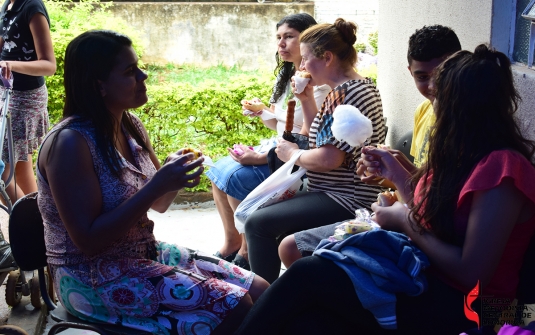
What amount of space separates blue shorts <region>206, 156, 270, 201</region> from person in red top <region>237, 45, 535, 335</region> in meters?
1.89

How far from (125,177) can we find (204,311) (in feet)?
2.07

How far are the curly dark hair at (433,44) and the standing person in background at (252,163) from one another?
1121mm

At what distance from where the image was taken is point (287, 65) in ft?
15.3

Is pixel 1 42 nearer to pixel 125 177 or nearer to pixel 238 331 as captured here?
pixel 125 177

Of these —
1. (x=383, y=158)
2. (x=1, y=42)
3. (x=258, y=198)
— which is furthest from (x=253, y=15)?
(x=383, y=158)

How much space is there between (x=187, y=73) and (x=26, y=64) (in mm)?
7353

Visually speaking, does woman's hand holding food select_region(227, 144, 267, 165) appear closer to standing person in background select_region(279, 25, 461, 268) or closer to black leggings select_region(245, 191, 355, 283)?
black leggings select_region(245, 191, 355, 283)

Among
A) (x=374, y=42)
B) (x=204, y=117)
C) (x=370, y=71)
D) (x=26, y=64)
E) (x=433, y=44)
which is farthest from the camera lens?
(x=374, y=42)

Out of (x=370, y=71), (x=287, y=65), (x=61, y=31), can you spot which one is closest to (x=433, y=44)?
(x=287, y=65)

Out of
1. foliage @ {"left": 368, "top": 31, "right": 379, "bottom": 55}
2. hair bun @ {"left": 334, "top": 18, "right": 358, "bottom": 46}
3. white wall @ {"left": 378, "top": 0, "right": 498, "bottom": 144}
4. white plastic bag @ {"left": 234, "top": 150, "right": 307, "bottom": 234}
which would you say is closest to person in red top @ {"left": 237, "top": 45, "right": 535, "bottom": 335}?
white wall @ {"left": 378, "top": 0, "right": 498, "bottom": 144}

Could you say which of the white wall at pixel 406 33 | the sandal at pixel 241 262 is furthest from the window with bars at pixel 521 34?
the sandal at pixel 241 262

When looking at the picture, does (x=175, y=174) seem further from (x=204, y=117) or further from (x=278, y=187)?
(x=204, y=117)

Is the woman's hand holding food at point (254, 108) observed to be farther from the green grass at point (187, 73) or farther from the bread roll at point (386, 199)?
the green grass at point (187, 73)

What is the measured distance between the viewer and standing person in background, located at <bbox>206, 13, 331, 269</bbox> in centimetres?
419
